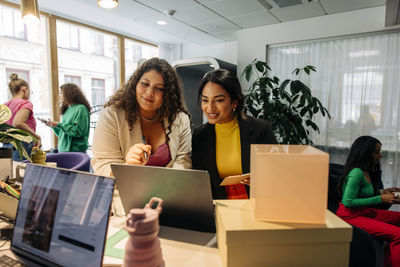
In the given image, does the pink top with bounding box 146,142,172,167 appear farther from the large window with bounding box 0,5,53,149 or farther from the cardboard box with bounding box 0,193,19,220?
the large window with bounding box 0,5,53,149

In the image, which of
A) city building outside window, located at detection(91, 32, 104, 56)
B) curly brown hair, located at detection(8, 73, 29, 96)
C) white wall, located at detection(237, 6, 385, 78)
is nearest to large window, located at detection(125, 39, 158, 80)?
city building outside window, located at detection(91, 32, 104, 56)

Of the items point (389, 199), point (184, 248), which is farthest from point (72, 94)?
point (389, 199)

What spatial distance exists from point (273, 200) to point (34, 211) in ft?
2.22

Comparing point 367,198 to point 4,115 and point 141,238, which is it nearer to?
point 141,238

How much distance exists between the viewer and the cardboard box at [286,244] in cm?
68

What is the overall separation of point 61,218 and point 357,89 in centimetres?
405

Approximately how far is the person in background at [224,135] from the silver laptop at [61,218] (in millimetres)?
982

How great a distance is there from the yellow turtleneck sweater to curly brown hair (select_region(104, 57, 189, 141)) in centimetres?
32

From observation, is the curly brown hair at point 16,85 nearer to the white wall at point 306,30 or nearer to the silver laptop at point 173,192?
the silver laptop at point 173,192

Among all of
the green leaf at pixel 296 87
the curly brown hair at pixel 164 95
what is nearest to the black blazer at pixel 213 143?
the curly brown hair at pixel 164 95

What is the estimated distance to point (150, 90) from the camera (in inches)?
57.1

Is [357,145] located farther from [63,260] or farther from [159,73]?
[63,260]

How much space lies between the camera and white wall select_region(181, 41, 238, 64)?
5.40m

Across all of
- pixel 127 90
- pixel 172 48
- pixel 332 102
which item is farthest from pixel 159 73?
pixel 172 48
